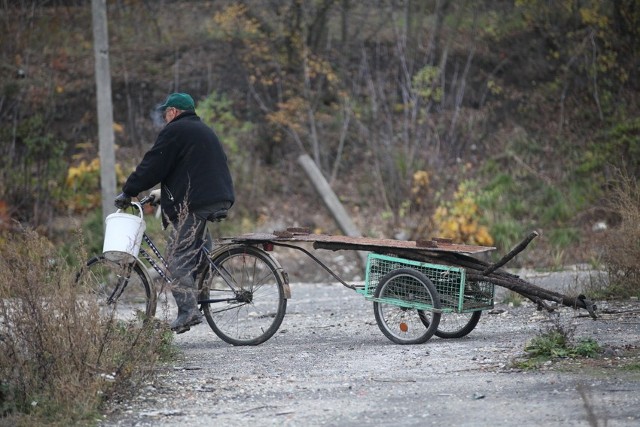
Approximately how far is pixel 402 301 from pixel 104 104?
7.69 m

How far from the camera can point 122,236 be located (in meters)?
8.79

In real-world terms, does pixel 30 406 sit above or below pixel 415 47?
below

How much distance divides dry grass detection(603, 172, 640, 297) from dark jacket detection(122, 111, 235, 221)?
155 inches

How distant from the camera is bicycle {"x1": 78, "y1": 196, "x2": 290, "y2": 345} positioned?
8844mm

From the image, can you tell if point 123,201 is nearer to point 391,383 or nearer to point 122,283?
point 122,283

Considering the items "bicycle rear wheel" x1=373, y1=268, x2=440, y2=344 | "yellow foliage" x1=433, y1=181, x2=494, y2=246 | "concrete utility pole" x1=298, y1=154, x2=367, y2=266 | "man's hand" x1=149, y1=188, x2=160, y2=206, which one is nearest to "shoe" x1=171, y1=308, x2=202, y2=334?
"man's hand" x1=149, y1=188, x2=160, y2=206

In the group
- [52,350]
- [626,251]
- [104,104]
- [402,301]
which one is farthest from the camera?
[104,104]

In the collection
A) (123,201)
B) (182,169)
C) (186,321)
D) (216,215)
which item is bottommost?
(186,321)

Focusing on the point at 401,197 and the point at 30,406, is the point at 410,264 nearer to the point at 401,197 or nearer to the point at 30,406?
the point at 30,406

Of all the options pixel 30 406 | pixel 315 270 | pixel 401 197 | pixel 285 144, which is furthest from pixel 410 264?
pixel 285 144

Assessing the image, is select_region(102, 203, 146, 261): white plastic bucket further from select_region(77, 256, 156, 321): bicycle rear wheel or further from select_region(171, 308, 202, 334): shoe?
select_region(171, 308, 202, 334): shoe

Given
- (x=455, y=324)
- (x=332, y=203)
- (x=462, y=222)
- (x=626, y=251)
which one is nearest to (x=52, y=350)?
(x=455, y=324)

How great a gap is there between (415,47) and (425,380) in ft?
42.5

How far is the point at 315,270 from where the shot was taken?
1566cm
